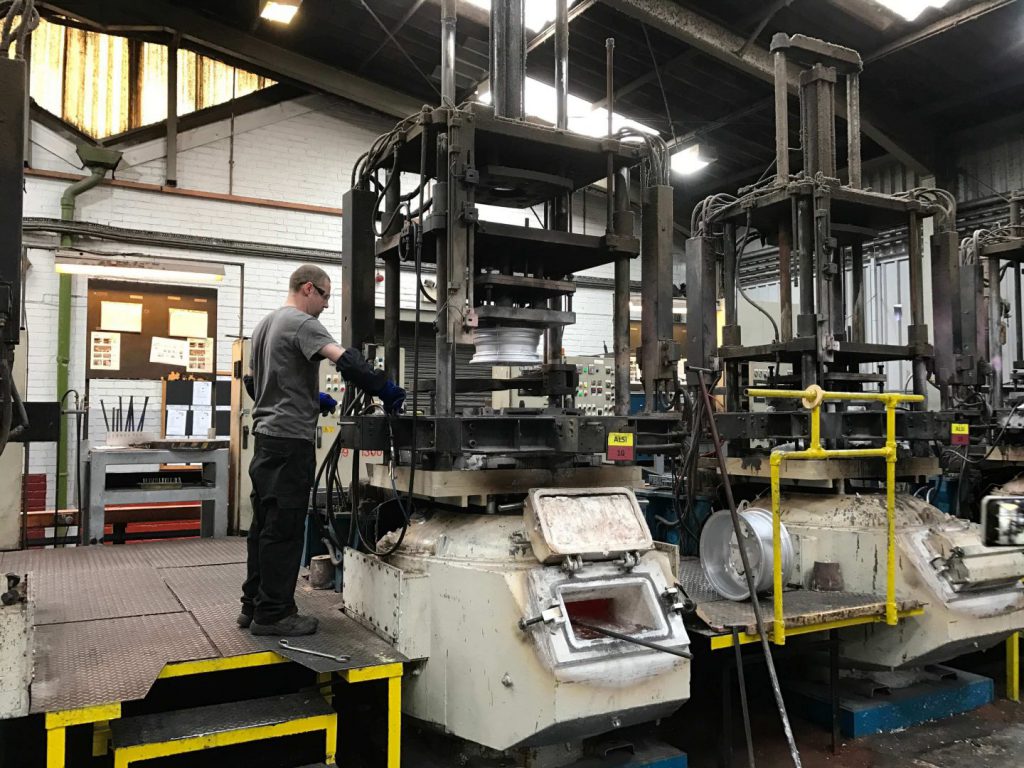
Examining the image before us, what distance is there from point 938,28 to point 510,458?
652 centimetres

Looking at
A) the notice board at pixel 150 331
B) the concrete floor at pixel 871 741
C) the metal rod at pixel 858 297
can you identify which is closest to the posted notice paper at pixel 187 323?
the notice board at pixel 150 331

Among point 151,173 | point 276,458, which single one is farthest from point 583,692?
point 151,173

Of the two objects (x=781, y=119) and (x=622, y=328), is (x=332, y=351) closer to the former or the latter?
(x=622, y=328)

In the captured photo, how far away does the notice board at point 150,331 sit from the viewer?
828 cm

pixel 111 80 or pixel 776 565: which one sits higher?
pixel 111 80

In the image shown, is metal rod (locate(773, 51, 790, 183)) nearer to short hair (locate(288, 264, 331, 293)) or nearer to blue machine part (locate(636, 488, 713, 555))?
blue machine part (locate(636, 488, 713, 555))

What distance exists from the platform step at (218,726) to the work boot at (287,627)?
10.5 inches

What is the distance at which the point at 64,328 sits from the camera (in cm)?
808

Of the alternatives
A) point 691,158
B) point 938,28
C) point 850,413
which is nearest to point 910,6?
point 938,28

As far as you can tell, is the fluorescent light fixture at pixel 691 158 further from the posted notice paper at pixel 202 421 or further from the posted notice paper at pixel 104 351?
the posted notice paper at pixel 104 351

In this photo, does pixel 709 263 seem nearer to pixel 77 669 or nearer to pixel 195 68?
pixel 77 669

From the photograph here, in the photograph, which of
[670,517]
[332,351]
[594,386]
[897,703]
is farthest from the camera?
[594,386]

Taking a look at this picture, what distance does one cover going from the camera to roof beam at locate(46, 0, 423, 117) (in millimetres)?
8305

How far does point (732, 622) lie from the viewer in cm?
349
